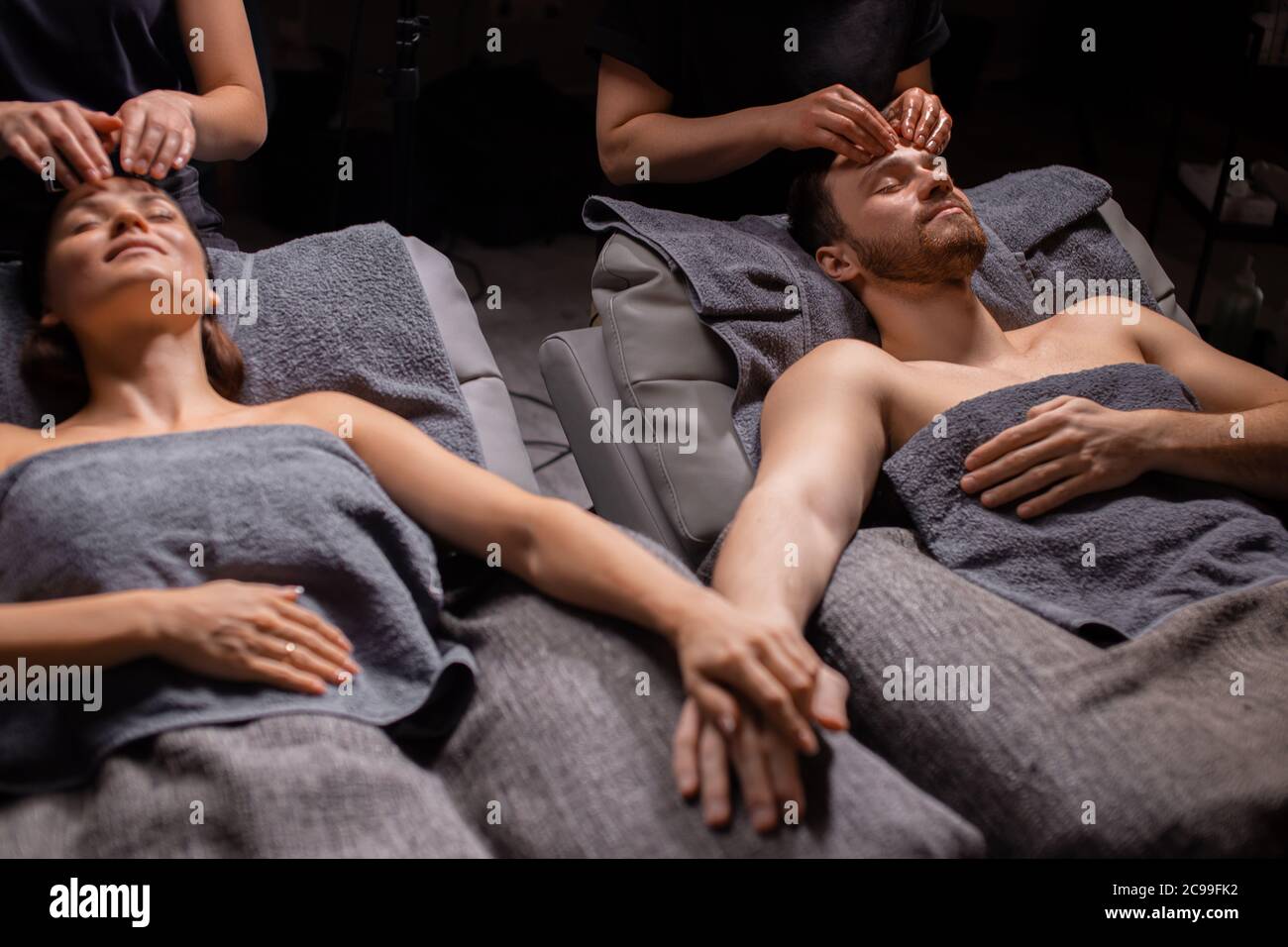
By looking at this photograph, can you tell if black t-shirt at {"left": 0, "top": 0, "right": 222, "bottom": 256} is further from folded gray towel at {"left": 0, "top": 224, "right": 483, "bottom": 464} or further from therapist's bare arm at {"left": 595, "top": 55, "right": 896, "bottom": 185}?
therapist's bare arm at {"left": 595, "top": 55, "right": 896, "bottom": 185}

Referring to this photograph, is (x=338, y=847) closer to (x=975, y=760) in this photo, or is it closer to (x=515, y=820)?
(x=515, y=820)

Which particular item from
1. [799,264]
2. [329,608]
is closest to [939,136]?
[799,264]

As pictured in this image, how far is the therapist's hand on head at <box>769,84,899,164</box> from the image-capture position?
5.53 feet

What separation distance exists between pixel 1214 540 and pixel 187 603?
1068mm

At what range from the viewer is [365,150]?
3176 mm

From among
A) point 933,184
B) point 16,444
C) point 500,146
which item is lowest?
point 500,146

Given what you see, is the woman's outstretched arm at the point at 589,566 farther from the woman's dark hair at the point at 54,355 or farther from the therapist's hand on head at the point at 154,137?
the therapist's hand on head at the point at 154,137

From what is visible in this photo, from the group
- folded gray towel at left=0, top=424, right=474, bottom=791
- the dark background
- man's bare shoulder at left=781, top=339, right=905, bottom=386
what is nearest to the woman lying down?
folded gray towel at left=0, top=424, right=474, bottom=791

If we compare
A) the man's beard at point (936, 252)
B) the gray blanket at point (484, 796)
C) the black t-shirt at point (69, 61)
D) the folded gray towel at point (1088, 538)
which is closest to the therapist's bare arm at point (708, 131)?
the man's beard at point (936, 252)

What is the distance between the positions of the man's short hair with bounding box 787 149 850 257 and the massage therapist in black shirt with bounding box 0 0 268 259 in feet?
2.55

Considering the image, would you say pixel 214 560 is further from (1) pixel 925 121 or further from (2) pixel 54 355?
(1) pixel 925 121

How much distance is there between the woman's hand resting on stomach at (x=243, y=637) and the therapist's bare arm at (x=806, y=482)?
0.40 metres

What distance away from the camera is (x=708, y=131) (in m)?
1.77

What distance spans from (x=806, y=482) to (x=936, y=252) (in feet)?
1.66
